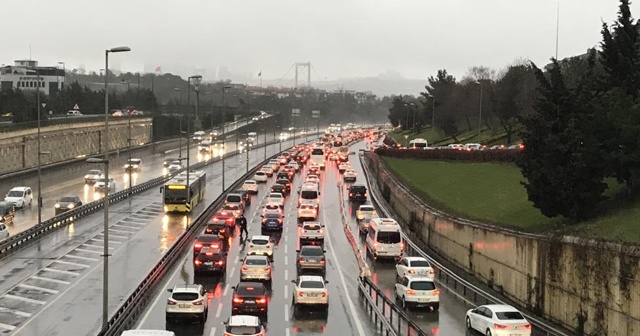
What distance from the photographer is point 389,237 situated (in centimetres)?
4531

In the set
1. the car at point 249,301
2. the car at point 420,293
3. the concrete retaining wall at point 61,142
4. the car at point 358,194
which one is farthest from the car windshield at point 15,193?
the car at point 420,293

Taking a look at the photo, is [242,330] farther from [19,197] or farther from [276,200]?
[19,197]

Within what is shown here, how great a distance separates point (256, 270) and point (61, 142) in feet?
240

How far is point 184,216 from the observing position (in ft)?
208

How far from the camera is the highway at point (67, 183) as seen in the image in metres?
61.8

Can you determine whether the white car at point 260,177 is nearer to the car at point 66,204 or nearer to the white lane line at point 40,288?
the car at point 66,204

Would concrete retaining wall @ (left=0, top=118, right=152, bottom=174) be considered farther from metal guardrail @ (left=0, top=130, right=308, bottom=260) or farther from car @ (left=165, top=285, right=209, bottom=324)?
car @ (left=165, top=285, right=209, bottom=324)

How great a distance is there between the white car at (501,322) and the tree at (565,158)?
28.4 feet

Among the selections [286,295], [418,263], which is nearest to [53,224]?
[286,295]

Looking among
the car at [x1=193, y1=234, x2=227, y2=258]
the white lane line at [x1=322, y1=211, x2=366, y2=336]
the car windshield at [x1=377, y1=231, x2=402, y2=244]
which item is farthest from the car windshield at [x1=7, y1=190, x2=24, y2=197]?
the car windshield at [x1=377, y1=231, x2=402, y2=244]

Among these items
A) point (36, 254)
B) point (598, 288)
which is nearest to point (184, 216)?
point (36, 254)

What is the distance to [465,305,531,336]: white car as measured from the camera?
2688cm

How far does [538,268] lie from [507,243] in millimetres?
3579

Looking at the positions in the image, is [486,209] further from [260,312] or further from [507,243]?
[260,312]
